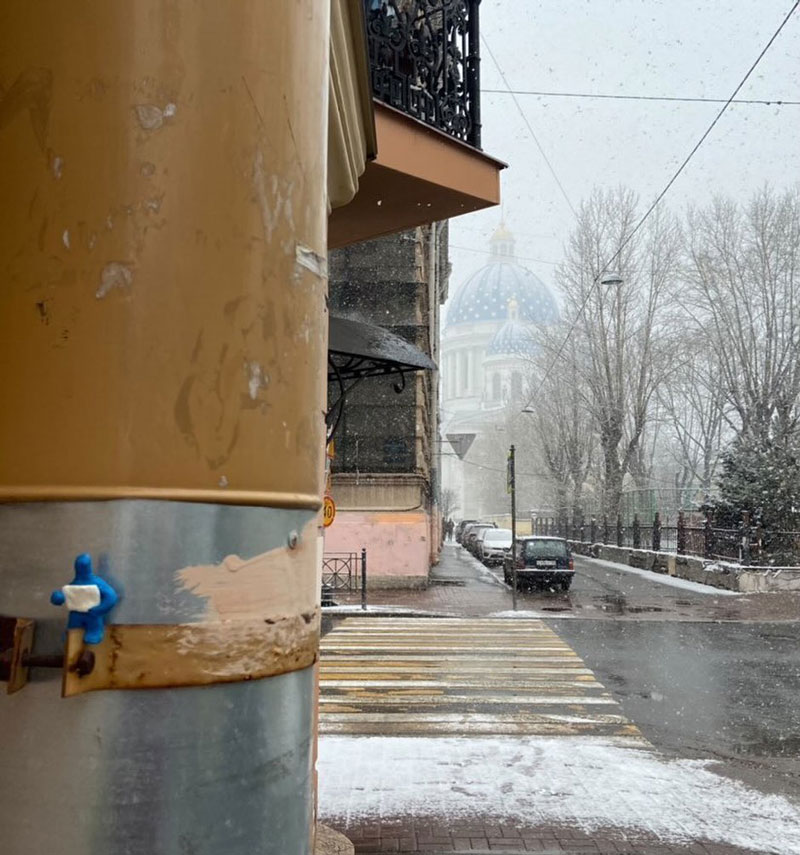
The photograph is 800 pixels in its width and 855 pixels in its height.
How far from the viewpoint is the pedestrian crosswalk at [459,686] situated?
8.30 meters

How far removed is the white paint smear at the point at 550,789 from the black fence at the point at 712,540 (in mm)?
18351

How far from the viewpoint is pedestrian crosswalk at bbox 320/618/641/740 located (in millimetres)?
8297

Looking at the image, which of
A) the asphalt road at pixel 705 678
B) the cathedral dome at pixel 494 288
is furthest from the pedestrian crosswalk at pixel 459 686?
the cathedral dome at pixel 494 288

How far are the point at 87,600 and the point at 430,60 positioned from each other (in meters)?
6.81

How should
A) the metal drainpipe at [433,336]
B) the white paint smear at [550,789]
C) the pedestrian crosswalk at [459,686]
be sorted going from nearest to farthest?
the white paint smear at [550,789]
the pedestrian crosswalk at [459,686]
the metal drainpipe at [433,336]

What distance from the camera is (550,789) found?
632 cm

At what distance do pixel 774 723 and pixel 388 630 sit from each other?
7.32 metres

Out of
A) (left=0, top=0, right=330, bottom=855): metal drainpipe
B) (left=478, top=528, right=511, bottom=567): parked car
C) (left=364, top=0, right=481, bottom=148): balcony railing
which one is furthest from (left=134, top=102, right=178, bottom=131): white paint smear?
(left=478, top=528, right=511, bottom=567): parked car

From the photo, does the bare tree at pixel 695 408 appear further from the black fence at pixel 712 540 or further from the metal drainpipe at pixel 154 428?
the metal drainpipe at pixel 154 428

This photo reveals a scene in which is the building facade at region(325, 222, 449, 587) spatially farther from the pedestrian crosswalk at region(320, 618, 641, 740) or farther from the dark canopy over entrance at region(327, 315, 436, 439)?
the dark canopy over entrance at region(327, 315, 436, 439)

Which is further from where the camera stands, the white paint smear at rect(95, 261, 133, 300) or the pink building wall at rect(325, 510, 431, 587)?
the pink building wall at rect(325, 510, 431, 587)

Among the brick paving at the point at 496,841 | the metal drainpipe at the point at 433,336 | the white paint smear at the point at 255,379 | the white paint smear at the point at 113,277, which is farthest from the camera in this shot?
the metal drainpipe at the point at 433,336

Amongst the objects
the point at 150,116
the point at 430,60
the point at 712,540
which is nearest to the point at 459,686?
the point at 430,60

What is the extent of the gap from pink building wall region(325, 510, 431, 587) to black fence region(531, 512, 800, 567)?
9.02m
